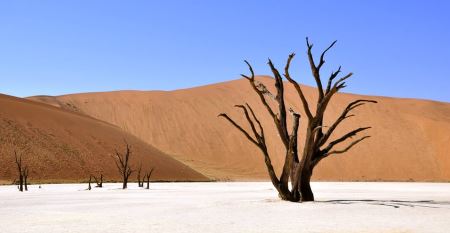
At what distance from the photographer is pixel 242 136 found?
71938 millimetres

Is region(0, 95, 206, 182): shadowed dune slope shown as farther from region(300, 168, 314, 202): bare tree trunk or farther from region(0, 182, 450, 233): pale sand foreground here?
region(0, 182, 450, 233): pale sand foreground

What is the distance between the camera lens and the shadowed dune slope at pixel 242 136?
2457 inches

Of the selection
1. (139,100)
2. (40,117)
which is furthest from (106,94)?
(40,117)

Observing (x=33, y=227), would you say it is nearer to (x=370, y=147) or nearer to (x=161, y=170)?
(x=161, y=170)

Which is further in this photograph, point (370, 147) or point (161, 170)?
point (370, 147)

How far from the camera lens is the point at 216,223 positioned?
11219mm

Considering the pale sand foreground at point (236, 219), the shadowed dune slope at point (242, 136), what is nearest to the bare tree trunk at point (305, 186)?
the pale sand foreground at point (236, 219)

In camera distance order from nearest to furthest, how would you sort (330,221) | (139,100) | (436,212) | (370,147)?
1. (330,221)
2. (436,212)
3. (370,147)
4. (139,100)

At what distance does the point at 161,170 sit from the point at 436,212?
3813cm

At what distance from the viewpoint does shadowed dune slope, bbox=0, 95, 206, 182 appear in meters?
43.2

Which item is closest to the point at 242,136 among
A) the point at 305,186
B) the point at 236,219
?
the point at 305,186

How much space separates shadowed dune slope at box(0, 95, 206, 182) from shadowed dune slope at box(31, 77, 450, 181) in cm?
733

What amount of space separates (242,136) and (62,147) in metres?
28.4

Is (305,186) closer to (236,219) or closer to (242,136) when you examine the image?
(236,219)
